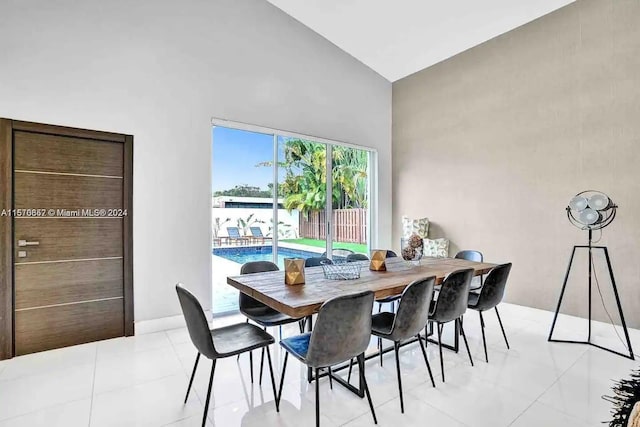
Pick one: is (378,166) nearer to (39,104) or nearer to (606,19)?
(606,19)

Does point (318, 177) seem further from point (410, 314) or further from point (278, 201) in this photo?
point (410, 314)

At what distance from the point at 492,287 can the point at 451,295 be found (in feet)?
1.93

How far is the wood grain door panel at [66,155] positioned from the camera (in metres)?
2.94

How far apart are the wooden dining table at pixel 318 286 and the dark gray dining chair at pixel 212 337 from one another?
28 cm

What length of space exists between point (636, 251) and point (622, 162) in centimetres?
99

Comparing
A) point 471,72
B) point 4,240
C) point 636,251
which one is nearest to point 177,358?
point 4,240

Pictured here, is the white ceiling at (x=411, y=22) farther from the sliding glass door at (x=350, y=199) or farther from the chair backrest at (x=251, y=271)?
the chair backrest at (x=251, y=271)

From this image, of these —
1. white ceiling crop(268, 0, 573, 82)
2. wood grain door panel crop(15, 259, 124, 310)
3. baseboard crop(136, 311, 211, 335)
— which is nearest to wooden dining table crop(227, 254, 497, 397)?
baseboard crop(136, 311, 211, 335)

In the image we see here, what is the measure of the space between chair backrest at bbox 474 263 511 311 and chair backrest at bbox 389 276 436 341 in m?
0.83

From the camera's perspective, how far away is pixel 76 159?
Result: 3.18 meters

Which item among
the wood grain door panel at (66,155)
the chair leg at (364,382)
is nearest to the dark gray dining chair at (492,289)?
the chair leg at (364,382)

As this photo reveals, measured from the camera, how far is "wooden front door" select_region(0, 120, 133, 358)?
9.63 feet

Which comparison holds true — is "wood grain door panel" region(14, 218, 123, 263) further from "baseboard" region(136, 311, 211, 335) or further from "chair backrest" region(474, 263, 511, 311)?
"chair backrest" region(474, 263, 511, 311)

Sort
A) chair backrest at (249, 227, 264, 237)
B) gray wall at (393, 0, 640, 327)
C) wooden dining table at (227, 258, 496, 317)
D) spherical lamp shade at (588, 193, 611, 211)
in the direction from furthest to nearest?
chair backrest at (249, 227, 264, 237)
gray wall at (393, 0, 640, 327)
spherical lamp shade at (588, 193, 611, 211)
wooden dining table at (227, 258, 496, 317)
